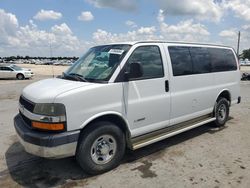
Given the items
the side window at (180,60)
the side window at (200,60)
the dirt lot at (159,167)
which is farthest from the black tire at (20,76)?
the side window at (180,60)

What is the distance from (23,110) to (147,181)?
2.27 meters

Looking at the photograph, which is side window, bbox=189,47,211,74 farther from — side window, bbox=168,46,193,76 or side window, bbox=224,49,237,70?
side window, bbox=224,49,237,70

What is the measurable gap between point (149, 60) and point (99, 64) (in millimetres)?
902

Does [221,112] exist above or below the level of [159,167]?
above

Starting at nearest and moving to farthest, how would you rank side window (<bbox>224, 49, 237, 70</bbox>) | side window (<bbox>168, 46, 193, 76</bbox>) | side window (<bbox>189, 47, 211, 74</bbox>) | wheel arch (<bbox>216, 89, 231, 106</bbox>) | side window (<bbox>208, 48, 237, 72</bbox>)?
side window (<bbox>168, 46, 193, 76</bbox>)
side window (<bbox>189, 47, 211, 74</bbox>)
side window (<bbox>208, 48, 237, 72</bbox>)
wheel arch (<bbox>216, 89, 231, 106</bbox>)
side window (<bbox>224, 49, 237, 70</bbox>)

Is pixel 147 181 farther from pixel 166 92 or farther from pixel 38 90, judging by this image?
pixel 38 90

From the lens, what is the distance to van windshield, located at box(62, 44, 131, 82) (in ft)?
13.7

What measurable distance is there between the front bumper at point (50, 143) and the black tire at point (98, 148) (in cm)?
18

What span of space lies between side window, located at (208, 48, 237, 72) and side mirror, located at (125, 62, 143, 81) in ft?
8.64

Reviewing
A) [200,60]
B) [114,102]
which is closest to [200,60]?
[200,60]

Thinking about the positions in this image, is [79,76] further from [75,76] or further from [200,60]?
[200,60]

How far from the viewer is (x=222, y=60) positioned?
6473 millimetres

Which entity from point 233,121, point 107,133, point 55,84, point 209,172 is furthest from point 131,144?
point 233,121

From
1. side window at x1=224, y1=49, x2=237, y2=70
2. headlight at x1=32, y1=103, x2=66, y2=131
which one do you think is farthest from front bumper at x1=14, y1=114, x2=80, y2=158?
side window at x1=224, y1=49, x2=237, y2=70
